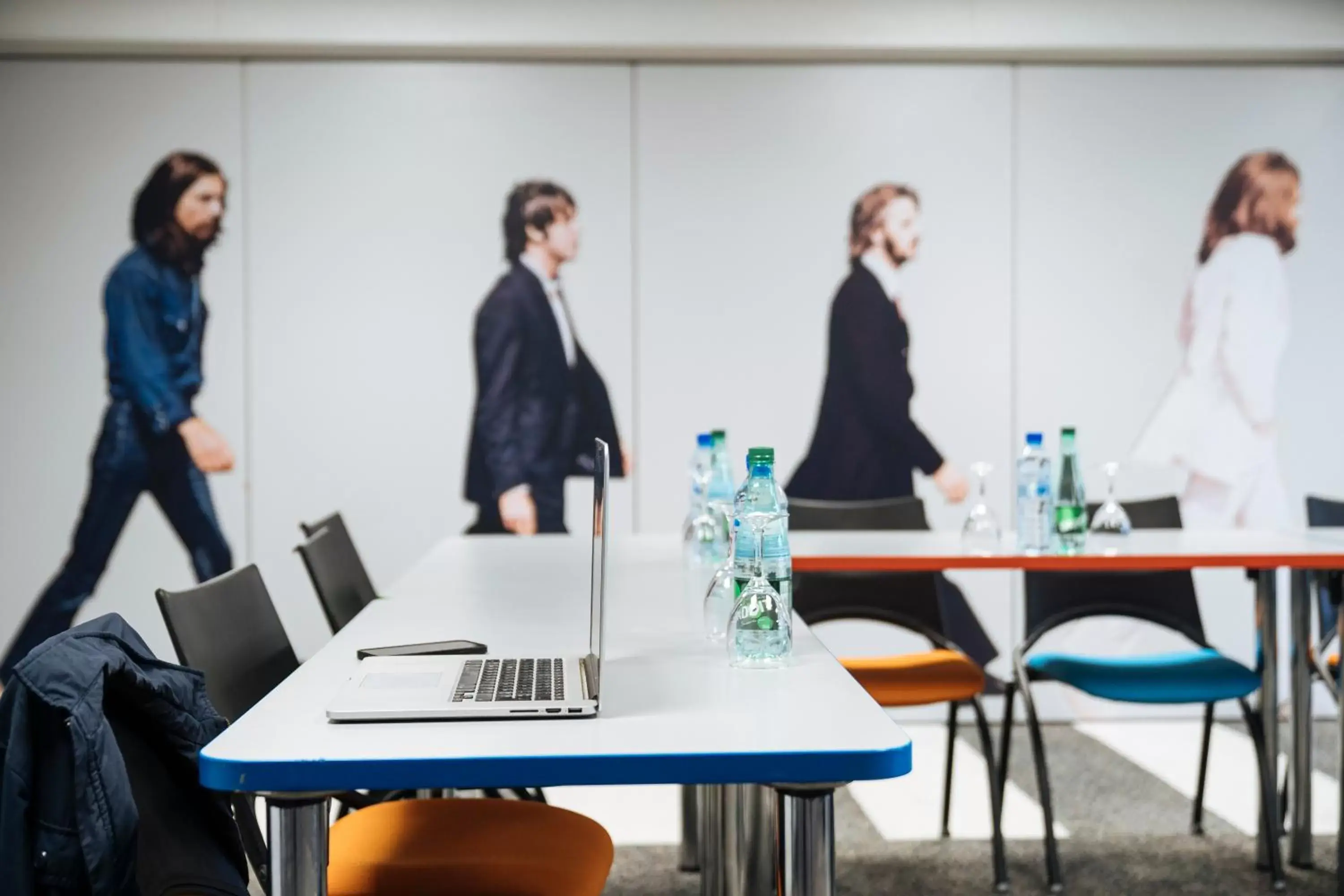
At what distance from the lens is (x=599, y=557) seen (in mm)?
1387

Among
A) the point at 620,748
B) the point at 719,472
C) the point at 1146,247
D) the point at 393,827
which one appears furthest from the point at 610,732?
the point at 1146,247

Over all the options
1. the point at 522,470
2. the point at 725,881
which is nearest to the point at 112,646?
the point at 725,881

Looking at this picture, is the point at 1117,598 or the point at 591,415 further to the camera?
the point at 591,415

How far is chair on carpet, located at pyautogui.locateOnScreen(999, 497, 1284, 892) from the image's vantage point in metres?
2.82

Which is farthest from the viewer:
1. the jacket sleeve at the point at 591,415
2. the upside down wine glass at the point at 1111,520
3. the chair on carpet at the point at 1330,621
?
the jacket sleeve at the point at 591,415

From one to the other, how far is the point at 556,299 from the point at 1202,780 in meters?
2.68

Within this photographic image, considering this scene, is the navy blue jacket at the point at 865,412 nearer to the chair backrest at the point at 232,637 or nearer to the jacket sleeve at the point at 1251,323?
the jacket sleeve at the point at 1251,323

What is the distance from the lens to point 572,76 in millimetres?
4438

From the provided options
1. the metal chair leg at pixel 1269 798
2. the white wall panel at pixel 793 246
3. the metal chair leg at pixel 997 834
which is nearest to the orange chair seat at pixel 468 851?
the metal chair leg at pixel 997 834

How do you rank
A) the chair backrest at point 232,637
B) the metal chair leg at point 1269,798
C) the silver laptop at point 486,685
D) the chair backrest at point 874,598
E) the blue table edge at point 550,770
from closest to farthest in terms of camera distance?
the blue table edge at point 550,770 → the silver laptop at point 486,685 → the chair backrest at point 232,637 → the metal chair leg at point 1269,798 → the chair backrest at point 874,598

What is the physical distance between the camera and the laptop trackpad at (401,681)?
1.39 m

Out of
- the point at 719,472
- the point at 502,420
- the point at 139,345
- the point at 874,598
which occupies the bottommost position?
the point at 874,598

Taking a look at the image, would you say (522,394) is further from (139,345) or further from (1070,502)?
(1070,502)

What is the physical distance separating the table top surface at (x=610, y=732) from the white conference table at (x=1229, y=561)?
0.86 meters
